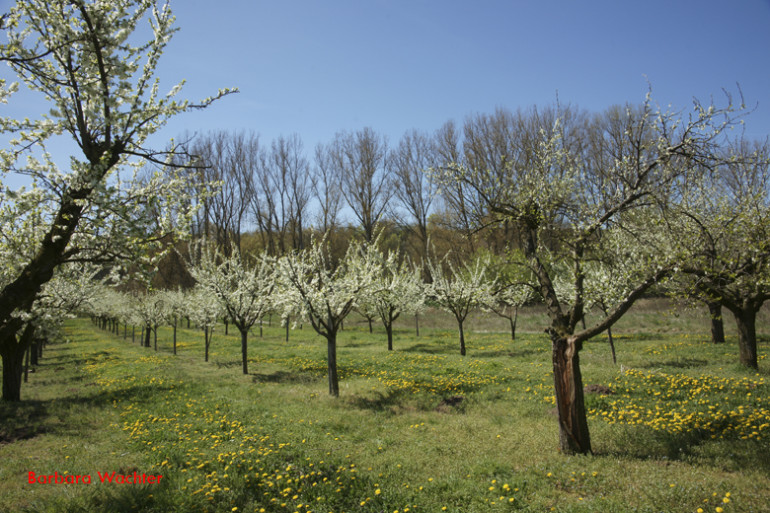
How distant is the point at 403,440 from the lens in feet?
26.0

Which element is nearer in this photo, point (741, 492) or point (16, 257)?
→ point (741, 492)

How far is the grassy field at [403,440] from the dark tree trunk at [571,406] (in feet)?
0.97

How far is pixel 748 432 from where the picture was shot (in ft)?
22.8

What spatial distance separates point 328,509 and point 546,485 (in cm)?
308

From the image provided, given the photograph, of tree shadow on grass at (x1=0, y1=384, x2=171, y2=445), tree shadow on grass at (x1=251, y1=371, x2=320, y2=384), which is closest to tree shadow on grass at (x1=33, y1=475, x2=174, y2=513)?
tree shadow on grass at (x1=0, y1=384, x2=171, y2=445)

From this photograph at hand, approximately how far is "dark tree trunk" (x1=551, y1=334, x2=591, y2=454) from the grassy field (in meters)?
0.30

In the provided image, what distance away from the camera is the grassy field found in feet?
18.3

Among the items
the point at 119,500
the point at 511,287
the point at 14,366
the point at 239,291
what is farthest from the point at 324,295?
the point at 14,366

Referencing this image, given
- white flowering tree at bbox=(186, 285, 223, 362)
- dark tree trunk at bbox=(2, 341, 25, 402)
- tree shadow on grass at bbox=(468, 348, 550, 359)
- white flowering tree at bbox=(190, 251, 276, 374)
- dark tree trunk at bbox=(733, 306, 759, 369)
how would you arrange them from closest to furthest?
dark tree trunk at bbox=(733, 306, 759, 369) → dark tree trunk at bbox=(2, 341, 25, 402) → white flowering tree at bbox=(190, 251, 276, 374) → tree shadow on grass at bbox=(468, 348, 550, 359) → white flowering tree at bbox=(186, 285, 223, 362)

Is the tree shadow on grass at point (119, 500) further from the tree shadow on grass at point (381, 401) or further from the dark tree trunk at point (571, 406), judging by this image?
the dark tree trunk at point (571, 406)

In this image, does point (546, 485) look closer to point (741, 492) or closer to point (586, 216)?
point (741, 492)

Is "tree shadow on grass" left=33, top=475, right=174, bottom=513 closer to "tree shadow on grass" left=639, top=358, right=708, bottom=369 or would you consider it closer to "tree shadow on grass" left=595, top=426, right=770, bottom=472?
"tree shadow on grass" left=595, top=426, right=770, bottom=472

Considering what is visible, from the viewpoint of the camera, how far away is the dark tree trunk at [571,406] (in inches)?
265

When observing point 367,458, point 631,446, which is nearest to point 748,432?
point 631,446
